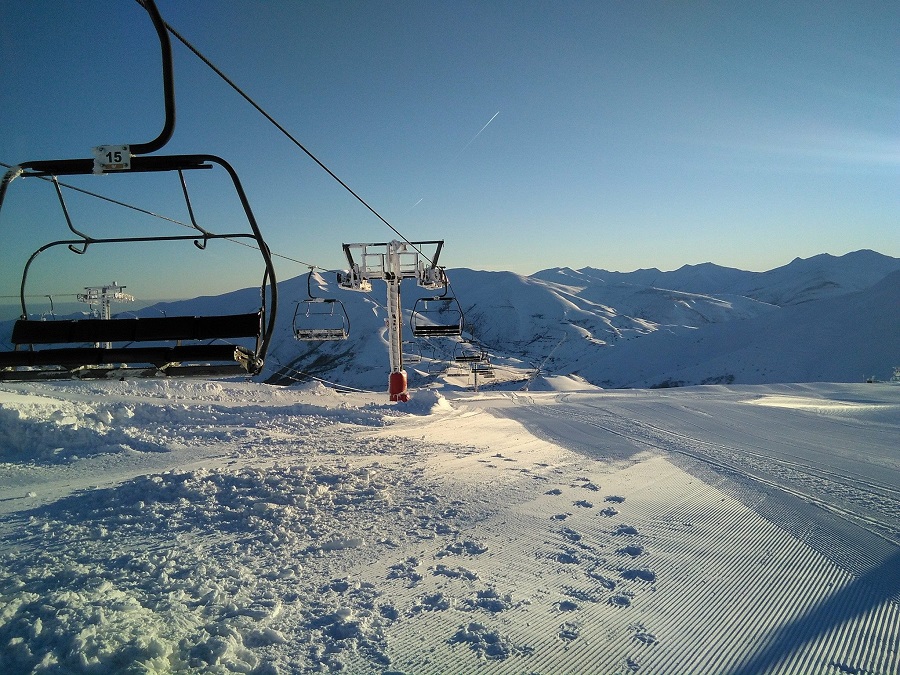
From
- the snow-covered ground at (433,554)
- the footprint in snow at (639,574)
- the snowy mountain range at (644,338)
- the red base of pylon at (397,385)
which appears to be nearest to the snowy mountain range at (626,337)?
the snowy mountain range at (644,338)

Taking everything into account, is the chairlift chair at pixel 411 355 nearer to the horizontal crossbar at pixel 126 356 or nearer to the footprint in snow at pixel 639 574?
the horizontal crossbar at pixel 126 356

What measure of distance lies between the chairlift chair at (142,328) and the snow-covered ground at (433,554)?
1550 millimetres

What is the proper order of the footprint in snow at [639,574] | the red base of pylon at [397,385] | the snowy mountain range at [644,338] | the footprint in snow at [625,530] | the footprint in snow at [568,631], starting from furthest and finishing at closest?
the snowy mountain range at [644,338] → the red base of pylon at [397,385] → the footprint in snow at [625,530] → the footprint in snow at [639,574] → the footprint in snow at [568,631]

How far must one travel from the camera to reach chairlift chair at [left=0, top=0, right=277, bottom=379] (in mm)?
3832

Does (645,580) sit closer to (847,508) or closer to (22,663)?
(847,508)

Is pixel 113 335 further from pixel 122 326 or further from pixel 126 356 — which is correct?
pixel 126 356

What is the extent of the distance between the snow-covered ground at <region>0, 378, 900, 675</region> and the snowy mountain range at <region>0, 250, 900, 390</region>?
3.04 m

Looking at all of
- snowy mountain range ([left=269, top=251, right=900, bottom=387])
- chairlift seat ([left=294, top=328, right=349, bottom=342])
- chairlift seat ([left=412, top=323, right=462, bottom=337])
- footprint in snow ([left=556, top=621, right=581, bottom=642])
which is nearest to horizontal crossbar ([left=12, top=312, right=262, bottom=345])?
footprint in snow ([left=556, top=621, right=581, bottom=642])

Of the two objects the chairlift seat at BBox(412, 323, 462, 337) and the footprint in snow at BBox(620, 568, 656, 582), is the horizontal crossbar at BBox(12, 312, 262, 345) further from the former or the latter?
the chairlift seat at BBox(412, 323, 462, 337)

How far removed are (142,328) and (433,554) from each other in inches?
150

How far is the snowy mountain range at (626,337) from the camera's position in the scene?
4034cm

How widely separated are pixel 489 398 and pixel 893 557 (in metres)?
16.3

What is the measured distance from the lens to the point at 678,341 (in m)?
54.5

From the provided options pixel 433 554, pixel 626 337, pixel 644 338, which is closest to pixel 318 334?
pixel 433 554
